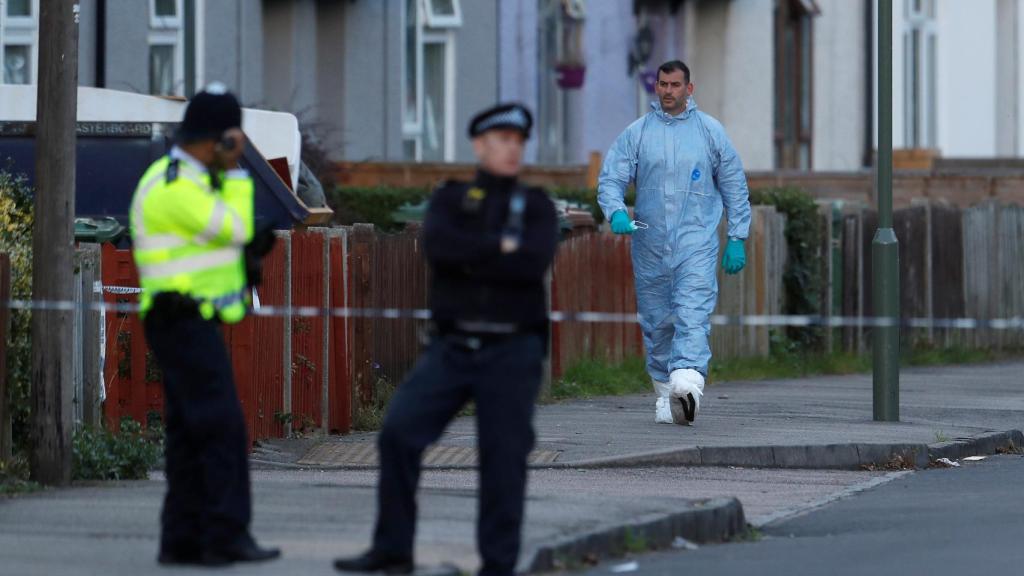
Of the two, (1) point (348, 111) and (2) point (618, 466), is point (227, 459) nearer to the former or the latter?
(2) point (618, 466)

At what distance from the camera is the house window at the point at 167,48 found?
2014cm

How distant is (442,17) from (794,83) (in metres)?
10.9

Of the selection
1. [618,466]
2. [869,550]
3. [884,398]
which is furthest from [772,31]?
[869,550]

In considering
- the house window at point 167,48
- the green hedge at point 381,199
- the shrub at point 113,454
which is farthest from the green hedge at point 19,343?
the green hedge at point 381,199

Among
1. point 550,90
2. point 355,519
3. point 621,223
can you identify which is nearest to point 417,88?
point 550,90

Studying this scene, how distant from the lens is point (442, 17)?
82.5 feet

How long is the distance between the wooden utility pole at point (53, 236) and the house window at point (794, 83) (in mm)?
24550

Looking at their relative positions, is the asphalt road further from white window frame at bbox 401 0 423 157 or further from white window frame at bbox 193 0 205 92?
white window frame at bbox 401 0 423 157

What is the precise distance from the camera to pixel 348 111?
23531 mm

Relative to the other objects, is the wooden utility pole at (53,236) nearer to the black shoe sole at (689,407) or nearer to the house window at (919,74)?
the black shoe sole at (689,407)

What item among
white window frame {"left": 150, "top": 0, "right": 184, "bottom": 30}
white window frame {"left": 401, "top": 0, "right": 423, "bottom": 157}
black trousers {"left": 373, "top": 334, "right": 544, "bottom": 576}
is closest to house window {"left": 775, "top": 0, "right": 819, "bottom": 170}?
white window frame {"left": 401, "top": 0, "right": 423, "bottom": 157}

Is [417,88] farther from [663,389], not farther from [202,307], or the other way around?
[202,307]

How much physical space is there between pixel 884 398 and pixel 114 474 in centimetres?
509

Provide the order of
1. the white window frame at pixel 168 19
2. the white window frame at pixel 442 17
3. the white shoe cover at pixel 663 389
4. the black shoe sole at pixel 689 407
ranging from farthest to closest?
→ the white window frame at pixel 442 17
the white window frame at pixel 168 19
the white shoe cover at pixel 663 389
the black shoe sole at pixel 689 407
